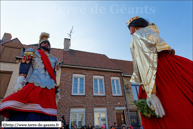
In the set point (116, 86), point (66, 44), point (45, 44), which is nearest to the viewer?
point (45, 44)

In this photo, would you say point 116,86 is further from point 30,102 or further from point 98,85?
point 30,102

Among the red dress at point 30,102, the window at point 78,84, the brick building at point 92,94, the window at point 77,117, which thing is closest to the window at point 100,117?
the brick building at point 92,94

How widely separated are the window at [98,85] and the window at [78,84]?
1221mm

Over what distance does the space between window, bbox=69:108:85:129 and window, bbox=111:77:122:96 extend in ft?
12.9

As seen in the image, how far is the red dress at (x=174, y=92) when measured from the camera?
47.4 inches

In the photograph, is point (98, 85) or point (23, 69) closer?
point (23, 69)

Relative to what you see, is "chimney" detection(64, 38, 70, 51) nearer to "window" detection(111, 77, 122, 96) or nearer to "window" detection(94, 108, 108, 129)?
"window" detection(111, 77, 122, 96)

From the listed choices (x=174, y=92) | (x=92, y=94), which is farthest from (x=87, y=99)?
(x=174, y=92)

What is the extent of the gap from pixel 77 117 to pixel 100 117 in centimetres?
210

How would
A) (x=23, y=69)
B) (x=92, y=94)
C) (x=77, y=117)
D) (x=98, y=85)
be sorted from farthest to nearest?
(x=98, y=85) → (x=92, y=94) → (x=77, y=117) → (x=23, y=69)

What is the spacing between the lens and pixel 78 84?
10.2 metres

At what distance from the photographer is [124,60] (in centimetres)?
1719

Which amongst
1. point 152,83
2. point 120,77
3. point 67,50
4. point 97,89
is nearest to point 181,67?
point 152,83

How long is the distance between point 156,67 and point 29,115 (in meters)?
1.93
